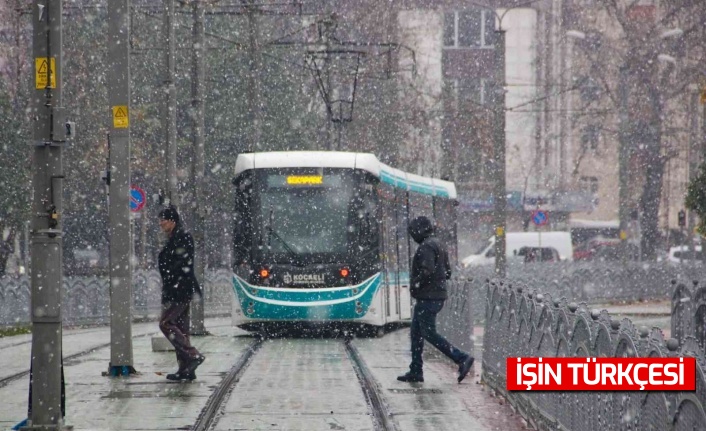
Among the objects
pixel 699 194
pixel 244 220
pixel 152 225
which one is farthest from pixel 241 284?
pixel 152 225

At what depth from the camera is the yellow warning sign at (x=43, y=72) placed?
10.4 metres

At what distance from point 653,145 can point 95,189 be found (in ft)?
62.4

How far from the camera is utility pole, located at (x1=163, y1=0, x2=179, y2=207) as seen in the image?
787 inches

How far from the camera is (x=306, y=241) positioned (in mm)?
22312

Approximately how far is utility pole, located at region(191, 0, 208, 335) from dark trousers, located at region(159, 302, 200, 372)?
7.69 meters

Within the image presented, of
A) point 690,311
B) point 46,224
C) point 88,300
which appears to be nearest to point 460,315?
point 690,311

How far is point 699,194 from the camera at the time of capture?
2842 centimetres

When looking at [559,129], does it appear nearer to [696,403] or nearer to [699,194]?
[699,194]

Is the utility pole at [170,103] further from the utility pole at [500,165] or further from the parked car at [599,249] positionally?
the parked car at [599,249]

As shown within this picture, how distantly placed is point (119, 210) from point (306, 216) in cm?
716

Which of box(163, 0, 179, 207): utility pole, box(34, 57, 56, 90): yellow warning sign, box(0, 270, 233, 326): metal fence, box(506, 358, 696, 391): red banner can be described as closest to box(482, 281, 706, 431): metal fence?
box(506, 358, 696, 391): red banner

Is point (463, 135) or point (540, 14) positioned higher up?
point (540, 14)

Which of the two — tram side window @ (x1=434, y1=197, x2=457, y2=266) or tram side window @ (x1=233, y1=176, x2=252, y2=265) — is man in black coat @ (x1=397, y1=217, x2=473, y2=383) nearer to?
tram side window @ (x1=233, y1=176, x2=252, y2=265)

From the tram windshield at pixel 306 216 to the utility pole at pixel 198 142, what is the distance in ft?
3.17
